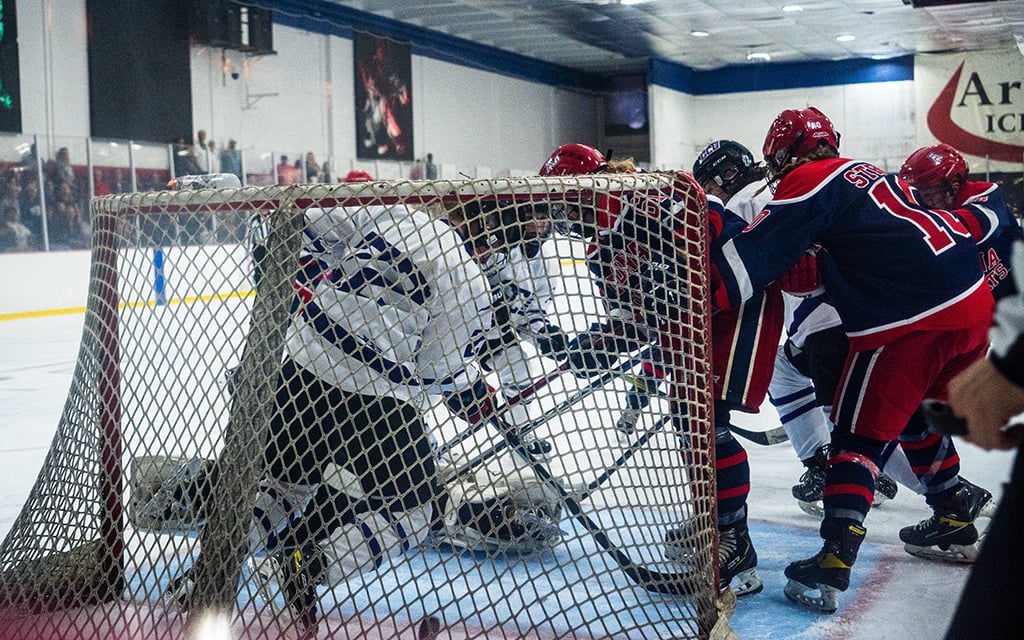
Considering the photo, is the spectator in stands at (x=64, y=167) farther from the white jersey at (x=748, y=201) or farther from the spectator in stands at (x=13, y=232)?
the white jersey at (x=748, y=201)

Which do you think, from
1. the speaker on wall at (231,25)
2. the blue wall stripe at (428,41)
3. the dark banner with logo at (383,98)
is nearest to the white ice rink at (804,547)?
the speaker on wall at (231,25)

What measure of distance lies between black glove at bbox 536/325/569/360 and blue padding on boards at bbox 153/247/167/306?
2.31 ft

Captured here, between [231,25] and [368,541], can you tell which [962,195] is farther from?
[231,25]

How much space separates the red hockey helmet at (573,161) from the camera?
9.20 ft

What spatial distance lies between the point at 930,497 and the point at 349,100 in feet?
42.5

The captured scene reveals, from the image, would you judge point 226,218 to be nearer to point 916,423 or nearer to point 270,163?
point 916,423

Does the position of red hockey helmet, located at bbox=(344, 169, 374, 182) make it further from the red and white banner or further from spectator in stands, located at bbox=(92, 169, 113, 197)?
the red and white banner

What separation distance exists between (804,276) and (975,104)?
19043 millimetres

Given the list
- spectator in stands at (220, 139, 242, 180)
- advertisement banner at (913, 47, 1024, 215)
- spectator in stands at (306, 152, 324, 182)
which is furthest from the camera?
advertisement banner at (913, 47, 1024, 215)

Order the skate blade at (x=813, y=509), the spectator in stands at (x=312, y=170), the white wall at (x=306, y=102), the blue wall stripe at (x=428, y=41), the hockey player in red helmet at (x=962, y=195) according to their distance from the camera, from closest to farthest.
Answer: the skate blade at (x=813, y=509) < the hockey player in red helmet at (x=962, y=195) < the white wall at (x=306, y=102) < the spectator in stands at (x=312, y=170) < the blue wall stripe at (x=428, y=41)

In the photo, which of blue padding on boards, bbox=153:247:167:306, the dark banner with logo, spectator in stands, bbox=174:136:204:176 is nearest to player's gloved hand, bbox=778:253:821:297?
blue padding on boards, bbox=153:247:167:306

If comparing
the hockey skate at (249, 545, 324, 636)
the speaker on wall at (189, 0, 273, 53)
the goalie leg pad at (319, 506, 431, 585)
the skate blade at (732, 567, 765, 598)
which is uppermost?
the speaker on wall at (189, 0, 273, 53)

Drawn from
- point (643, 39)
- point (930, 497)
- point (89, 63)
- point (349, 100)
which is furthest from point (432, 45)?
point (930, 497)

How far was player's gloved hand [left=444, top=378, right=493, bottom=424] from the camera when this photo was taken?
6.26 ft
